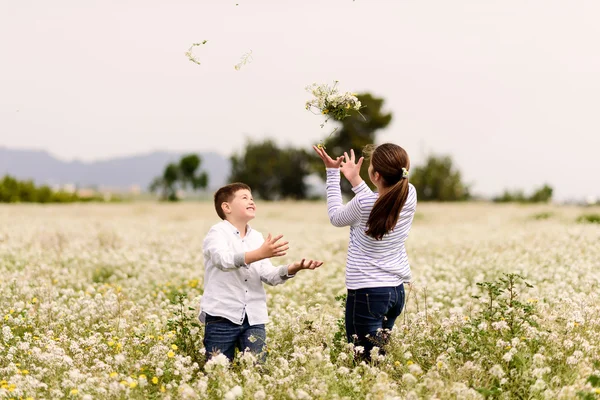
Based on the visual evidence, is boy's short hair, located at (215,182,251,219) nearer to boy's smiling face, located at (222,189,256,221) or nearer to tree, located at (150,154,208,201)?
boy's smiling face, located at (222,189,256,221)

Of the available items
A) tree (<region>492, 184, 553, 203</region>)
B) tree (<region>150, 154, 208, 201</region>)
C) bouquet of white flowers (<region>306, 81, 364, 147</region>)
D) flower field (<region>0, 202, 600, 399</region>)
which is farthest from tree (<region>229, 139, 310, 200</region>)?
bouquet of white flowers (<region>306, 81, 364, 147</region>)

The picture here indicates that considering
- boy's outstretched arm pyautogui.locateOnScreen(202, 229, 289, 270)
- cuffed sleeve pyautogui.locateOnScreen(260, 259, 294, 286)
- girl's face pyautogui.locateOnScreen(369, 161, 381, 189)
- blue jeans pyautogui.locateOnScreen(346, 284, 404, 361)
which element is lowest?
Result: blue jeans pyautogui.locateOnScreen(346, 284, 404, 361)

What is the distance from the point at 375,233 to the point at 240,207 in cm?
128

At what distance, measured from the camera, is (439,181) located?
63094 mm

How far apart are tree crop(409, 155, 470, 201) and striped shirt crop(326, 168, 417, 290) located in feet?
185

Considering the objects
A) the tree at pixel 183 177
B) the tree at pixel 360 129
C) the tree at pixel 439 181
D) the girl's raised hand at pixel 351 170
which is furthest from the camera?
the tree at pixel 183 177

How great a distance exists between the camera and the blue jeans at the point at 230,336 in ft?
19.3

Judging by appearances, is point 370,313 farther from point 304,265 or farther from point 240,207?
point 240,207

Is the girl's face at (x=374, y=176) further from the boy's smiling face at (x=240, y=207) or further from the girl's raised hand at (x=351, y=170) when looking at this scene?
the boy's smiling face at (x=240, y=207)

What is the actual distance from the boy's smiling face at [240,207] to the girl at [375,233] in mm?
760

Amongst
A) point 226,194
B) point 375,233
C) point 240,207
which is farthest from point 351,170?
point 226,194

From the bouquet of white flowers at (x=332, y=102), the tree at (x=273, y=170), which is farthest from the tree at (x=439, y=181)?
the bouquet of white flowers at (x=332, y=102)

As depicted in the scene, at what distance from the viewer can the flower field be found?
16.6 feet

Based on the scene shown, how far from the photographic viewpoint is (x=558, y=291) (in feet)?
30.4
